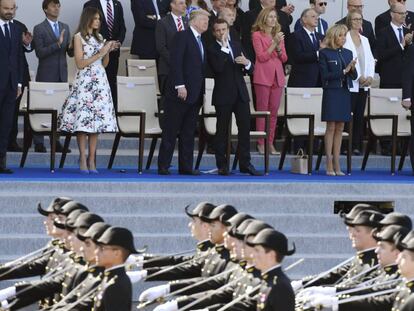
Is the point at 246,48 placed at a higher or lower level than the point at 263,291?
higher

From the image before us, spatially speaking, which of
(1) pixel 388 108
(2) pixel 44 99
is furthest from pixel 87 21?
(1) pixel 388 108

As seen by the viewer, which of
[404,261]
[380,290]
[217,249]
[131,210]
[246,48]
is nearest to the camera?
[404,261]

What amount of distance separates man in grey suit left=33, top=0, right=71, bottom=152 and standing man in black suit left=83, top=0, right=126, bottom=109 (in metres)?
0.58

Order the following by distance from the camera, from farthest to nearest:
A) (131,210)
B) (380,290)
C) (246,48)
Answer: (246,48) → (131,210) → (380,290)

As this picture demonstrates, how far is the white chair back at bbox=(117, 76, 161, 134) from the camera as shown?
1816 cm

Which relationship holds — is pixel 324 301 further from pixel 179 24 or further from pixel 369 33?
pixel 369 33

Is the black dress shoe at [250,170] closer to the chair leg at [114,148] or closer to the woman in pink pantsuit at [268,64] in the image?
the woman in pink pantsuit at [268,64]

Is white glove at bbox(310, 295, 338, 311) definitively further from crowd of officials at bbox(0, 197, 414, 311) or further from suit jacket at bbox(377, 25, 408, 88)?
suit jacket at bbox(377, 25, 408, 88)

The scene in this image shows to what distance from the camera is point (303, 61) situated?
1903 centimetres

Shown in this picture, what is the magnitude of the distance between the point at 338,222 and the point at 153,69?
12.7ft

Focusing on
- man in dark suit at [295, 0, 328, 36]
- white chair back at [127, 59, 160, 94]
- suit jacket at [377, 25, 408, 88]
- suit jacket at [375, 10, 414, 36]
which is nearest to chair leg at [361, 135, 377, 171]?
suit jacket at [377, 25, 408, 88]

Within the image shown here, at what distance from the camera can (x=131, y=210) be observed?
16.6m

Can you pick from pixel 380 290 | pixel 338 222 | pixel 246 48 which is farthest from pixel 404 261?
pixel 246 48

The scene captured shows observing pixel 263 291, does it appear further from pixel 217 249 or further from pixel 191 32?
pixel 191 32
